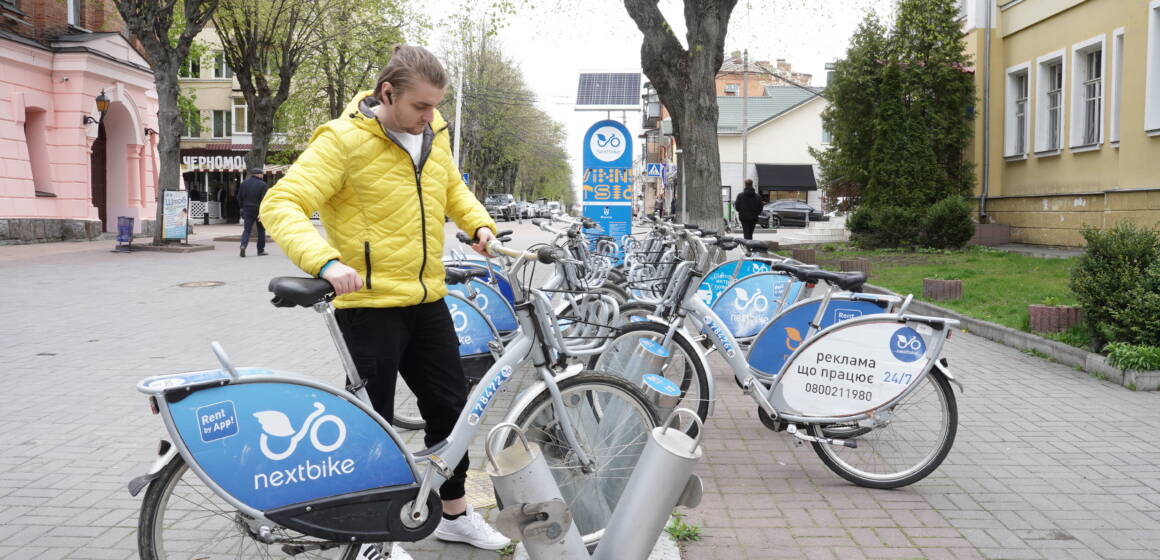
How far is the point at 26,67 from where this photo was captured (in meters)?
23.9

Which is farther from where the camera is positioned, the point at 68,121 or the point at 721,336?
the point at 68,121

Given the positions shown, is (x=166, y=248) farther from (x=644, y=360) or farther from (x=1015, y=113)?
(x=1015, y=113)

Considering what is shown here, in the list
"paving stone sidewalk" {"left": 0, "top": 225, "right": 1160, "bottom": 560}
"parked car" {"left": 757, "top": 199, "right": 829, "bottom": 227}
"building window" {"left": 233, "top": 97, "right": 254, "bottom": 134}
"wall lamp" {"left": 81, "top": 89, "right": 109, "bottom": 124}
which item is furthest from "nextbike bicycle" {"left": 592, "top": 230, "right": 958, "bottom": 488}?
"building window" {"left": 233, "top": 97, "right": 254, "bottom": 134}

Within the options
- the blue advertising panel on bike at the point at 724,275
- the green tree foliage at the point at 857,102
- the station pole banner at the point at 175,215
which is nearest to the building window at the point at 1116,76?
the green tree foliage at the point at 857,102

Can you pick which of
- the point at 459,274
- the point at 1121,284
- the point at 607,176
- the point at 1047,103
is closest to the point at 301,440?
the point at 459,274

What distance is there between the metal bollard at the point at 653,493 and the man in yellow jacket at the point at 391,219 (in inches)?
28.7

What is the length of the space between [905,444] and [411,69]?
3112 mm

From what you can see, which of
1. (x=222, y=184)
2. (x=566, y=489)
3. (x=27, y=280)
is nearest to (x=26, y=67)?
(x=27, y=280)

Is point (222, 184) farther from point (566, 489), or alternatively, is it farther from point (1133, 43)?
point (566, 489)

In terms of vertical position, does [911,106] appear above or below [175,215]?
above

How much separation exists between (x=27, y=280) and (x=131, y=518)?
38.8ft

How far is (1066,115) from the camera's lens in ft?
64.8

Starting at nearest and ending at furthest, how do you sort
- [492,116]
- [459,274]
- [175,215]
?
[459,274] → [175,215] → [492,116]

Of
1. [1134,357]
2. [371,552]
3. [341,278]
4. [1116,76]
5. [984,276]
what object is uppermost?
[1116,76]
